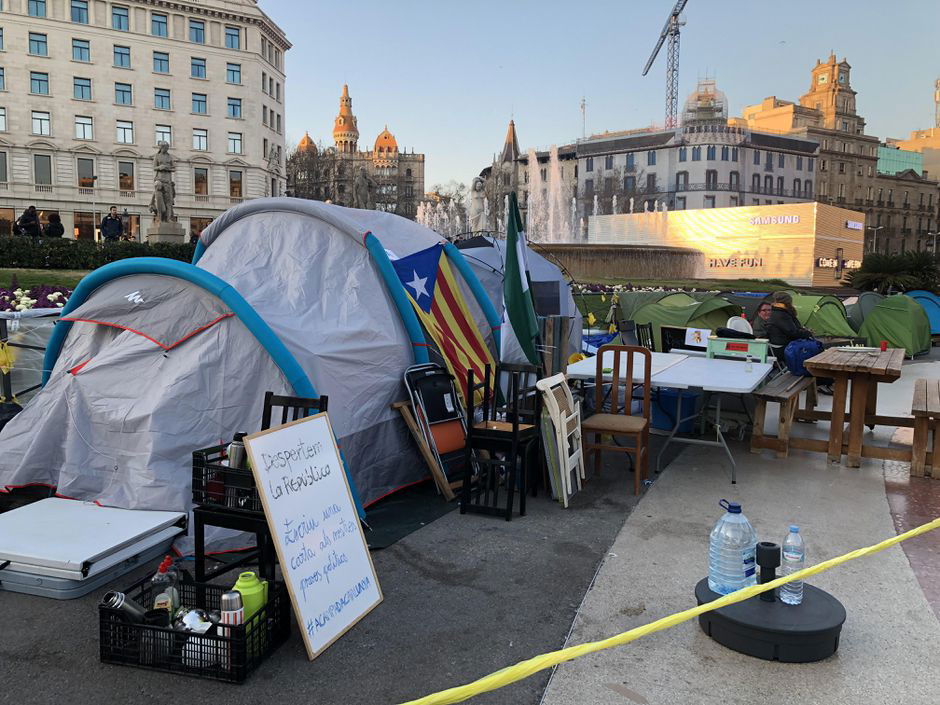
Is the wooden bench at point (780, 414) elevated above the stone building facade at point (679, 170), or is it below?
below

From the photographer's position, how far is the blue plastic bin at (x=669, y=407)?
818 cm

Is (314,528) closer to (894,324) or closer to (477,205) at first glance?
(894,324)

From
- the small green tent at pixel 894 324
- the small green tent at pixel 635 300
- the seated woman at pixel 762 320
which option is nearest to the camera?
the seated woman at pixel 762 320

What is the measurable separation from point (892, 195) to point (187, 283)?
112532 millimetres

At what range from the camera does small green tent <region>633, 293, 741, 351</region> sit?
40.4 ft

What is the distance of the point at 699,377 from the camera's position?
718 cm

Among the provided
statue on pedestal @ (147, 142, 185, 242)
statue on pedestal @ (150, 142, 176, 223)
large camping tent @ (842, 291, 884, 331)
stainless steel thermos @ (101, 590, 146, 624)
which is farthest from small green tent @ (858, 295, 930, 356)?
statue on pedestal @ (150, 142, 176, 223)

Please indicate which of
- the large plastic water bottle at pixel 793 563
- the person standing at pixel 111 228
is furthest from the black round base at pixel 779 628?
the person standing at pixel 111 228

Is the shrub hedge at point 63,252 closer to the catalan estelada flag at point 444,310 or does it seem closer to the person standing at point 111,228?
the person standing at point 111,228

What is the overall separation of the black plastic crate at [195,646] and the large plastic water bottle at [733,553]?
232 cm

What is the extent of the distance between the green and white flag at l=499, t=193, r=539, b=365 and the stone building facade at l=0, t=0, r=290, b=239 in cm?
4653

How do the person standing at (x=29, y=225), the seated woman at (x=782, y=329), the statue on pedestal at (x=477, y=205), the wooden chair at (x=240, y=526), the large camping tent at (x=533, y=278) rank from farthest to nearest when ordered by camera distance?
1. the statue on pedestal at (x=477, y=205)
2. the person standing at (x=29, y=225)
3. the large camping tent at (x=533, y=278)
4. the seated woman at (x=782, y=329)
5. the wooden chair at (x=240, y=526)

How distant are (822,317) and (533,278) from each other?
691cm

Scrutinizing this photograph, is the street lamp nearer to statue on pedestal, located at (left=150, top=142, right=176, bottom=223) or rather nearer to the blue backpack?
statue on pedestal, located at (left=150, top=142, right=176, bottom=223)
